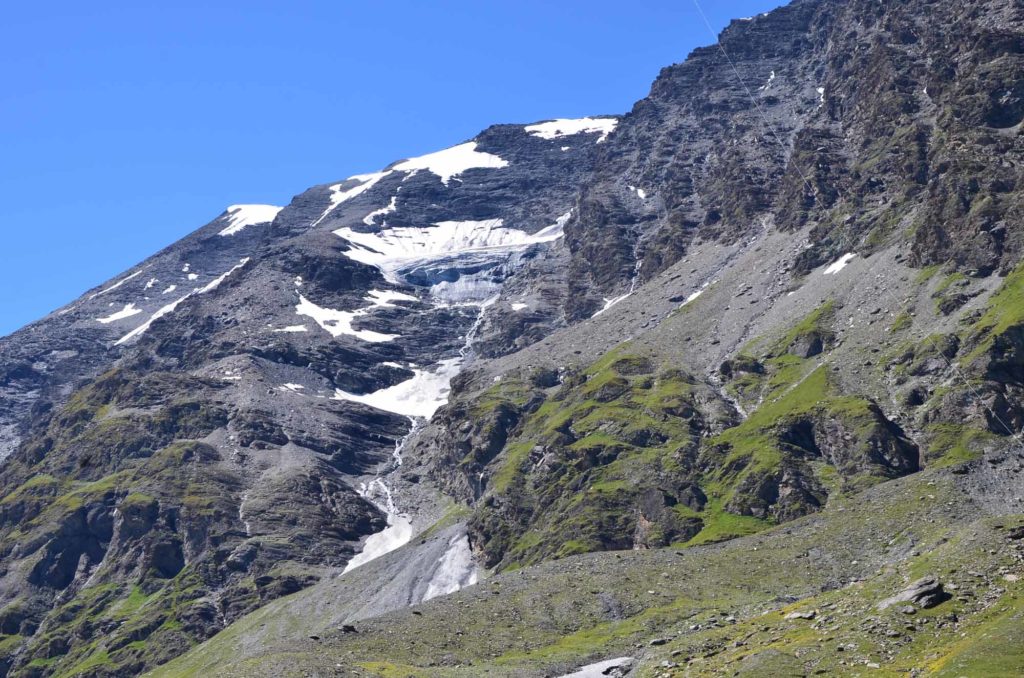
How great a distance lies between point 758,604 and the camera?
12681 centimetres

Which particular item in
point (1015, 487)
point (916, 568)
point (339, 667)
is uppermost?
point (339, 667)

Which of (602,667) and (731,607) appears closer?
(602,667)

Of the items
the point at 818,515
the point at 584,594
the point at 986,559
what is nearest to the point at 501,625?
the point at 584,594

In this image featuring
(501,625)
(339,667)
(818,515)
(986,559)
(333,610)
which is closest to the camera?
(986,559)

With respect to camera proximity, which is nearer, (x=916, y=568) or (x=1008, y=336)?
(x=916, y=568)

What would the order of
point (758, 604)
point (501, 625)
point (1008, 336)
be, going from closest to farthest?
point (758, 604)
point (501, 625)
point (1008, 336)

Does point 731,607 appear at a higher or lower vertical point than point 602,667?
lower

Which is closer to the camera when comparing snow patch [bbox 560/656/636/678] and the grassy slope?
the grassy slope

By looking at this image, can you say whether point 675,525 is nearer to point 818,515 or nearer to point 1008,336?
point 818,515

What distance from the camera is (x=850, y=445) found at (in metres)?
186

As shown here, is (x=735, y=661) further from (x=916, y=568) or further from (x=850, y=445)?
(x=850, y=445)

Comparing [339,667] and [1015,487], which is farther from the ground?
[339,667]

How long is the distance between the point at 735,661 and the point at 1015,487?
69386mm

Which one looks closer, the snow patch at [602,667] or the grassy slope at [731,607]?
the grassy slope at [731,607]
